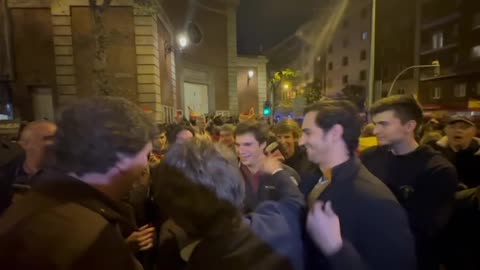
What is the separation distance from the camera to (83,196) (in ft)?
3.92

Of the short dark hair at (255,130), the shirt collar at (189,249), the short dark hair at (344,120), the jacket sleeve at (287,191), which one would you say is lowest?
the shirt collar at (189,249)

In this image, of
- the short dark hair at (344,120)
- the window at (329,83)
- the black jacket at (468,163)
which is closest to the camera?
the short dark hair at (344,120)

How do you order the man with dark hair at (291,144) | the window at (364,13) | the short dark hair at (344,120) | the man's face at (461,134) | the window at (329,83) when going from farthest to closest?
the window at (329,83), the window at (364,13), the man with dark hair at (291,144), the man's face at (461,134), the short dark hair at (344,120)

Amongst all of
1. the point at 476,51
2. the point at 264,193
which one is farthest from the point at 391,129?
the point at 476,51

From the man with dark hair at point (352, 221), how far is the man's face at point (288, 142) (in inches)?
96.0

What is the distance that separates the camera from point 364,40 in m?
42.7

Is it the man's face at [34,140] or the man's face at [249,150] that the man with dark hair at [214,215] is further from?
the man's face at [34,140]

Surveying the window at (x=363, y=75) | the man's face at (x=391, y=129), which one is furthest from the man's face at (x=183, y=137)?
the window at (x=363, y=75)

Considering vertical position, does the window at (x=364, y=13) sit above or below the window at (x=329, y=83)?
above

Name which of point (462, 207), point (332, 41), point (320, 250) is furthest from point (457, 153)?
point (332, 41)

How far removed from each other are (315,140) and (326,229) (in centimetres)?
75

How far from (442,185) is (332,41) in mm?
53146

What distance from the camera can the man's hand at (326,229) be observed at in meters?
1.48

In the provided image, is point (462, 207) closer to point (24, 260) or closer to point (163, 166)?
point (163, 166)
